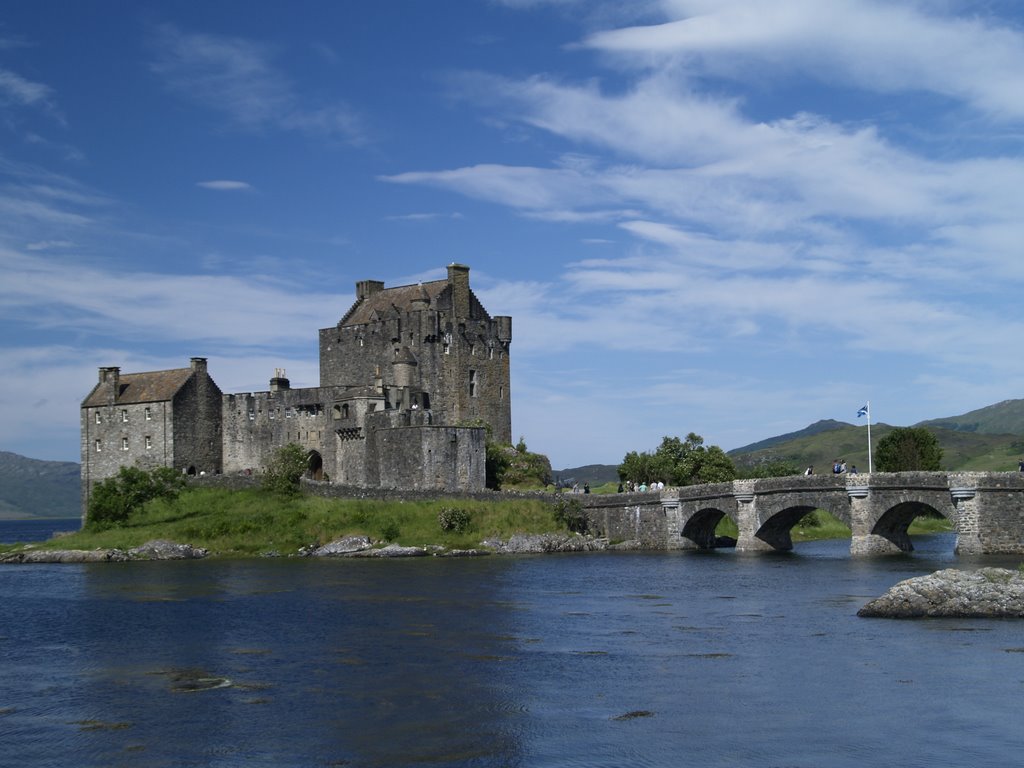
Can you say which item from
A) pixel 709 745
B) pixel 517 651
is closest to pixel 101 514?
pixel 517 651

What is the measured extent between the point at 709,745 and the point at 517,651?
41.0 feet

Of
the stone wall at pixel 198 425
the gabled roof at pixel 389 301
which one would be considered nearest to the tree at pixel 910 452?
the gabled roof at pixel 389 301

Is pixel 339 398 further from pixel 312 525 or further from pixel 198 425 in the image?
pixel 198 425

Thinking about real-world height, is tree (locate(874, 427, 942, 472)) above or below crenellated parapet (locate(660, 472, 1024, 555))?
above

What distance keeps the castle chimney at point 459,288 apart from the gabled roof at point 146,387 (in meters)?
20.0

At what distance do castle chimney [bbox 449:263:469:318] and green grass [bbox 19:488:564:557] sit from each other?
18.5 meters

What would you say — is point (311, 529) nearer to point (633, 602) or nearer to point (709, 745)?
point (633, 602)

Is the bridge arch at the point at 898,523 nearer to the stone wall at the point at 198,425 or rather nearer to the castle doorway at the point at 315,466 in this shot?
the castle doorway at the point at 315,466

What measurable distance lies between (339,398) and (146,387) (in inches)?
662

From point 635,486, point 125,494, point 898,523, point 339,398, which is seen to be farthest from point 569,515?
point 125,494

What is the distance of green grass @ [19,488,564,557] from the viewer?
75750mm

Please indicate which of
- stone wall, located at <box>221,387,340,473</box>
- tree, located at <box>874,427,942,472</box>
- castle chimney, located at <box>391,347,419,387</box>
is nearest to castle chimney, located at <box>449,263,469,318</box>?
castle chimney, located at <box>391,347,419,387</box>

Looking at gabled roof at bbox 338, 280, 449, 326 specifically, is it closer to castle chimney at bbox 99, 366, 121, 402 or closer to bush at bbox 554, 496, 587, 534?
castle chimney at bbox 99, 366, 121, 402

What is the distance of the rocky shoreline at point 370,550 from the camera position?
7312 cm
